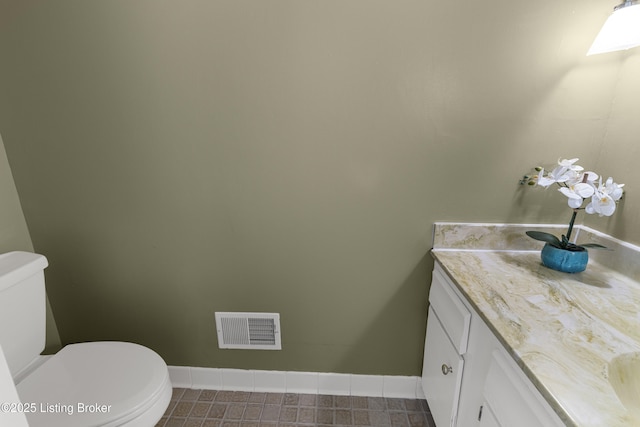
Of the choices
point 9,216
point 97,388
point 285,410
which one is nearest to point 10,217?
point 9,216

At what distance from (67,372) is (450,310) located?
1391 millimetres

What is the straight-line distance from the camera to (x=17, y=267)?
3.48ft

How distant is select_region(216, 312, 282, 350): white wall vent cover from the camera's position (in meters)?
1.41

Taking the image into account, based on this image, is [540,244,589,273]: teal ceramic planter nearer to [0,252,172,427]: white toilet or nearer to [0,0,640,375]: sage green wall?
[0,0,640,375]: sage green wall

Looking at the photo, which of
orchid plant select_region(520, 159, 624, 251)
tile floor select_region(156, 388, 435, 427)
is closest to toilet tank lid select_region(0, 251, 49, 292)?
tile floor select_region(156, 388, 435, 427)

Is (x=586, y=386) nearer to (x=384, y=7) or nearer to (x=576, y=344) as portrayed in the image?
(x=576, y=344)

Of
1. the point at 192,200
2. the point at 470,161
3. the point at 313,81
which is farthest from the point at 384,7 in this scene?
the point at 192,200

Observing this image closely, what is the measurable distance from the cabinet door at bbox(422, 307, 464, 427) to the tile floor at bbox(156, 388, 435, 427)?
181mm

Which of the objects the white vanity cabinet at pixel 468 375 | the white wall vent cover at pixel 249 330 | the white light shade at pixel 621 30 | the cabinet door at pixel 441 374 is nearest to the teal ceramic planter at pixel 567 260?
the white vanity cabinet at pixel 468 375

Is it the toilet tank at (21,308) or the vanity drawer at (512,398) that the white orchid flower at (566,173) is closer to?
the vanity drawer at (512,398)

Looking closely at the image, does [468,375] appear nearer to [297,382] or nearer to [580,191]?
[580,191]

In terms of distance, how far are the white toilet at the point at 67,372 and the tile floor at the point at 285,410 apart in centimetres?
47

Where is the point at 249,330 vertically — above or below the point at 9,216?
below

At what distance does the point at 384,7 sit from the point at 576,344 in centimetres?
119
